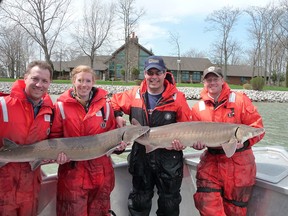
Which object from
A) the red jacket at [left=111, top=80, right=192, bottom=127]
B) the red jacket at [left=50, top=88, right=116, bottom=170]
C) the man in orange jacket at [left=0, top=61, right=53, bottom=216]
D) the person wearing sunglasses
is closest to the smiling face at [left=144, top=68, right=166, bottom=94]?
the person wearing sunglasses

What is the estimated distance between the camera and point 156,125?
4.05 m

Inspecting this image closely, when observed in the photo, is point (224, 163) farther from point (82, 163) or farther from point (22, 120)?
point (22, 120)

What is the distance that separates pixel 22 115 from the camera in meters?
3.29

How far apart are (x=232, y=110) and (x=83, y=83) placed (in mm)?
1914

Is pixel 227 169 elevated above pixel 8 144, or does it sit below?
below

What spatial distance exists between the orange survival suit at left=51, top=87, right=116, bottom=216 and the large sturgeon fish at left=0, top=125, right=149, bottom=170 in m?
0.11

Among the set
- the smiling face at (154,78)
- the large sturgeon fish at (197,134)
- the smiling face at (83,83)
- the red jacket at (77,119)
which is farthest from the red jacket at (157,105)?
the smiling face at (83,83)

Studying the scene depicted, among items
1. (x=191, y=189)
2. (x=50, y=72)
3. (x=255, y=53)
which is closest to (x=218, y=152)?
→ (x=191, y=189)

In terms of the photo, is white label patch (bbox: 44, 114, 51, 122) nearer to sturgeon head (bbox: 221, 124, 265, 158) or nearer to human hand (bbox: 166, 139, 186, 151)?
human hand (bbox: 166, 139, 186, 151)

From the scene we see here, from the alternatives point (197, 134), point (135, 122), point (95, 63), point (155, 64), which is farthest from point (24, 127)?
point (95, 63)

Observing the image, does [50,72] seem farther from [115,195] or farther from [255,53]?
[255,53]

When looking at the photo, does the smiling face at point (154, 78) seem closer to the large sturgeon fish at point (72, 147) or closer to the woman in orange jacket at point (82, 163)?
the large sturgeon fish at point (72, 147)

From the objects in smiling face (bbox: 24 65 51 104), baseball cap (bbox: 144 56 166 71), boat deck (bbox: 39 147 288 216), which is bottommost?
boat deck (bbox: 39 147 288 216)

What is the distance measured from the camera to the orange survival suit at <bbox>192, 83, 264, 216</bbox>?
3848 millimetres
